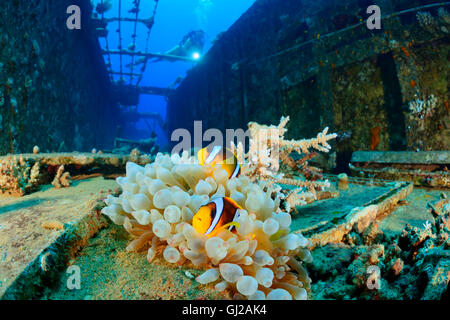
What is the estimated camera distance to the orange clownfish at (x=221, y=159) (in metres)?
1.88

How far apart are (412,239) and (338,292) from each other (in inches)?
37.6

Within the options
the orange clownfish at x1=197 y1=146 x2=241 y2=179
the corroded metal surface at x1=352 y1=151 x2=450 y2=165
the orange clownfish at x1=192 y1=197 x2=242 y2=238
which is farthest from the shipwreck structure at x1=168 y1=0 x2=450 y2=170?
the orange clownfish at x1=192 y1=197 x2=242 y2=238

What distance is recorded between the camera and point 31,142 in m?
4.60

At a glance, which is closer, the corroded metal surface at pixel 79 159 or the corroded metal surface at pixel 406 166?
the corroded metal surface at pixel 79 159

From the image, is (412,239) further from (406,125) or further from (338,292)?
(406,125)

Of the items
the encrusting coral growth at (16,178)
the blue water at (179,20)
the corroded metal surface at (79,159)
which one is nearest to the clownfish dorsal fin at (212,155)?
the encrusting coral growth at (16,178)

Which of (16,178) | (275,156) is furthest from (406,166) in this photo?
(16,178)

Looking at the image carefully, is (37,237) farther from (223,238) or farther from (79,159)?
(79,159)

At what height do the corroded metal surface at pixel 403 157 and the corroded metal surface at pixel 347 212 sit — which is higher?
the corroded metal surface at pixel 403 157

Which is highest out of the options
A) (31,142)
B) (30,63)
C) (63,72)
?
(63,72)

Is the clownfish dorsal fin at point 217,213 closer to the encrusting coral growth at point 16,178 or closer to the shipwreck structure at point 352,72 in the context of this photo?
the encrusting coral growth at point 16,178

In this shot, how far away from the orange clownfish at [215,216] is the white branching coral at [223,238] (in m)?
0.04

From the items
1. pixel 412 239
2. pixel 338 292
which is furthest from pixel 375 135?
pixel 338 292

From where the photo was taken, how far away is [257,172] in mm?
2518
